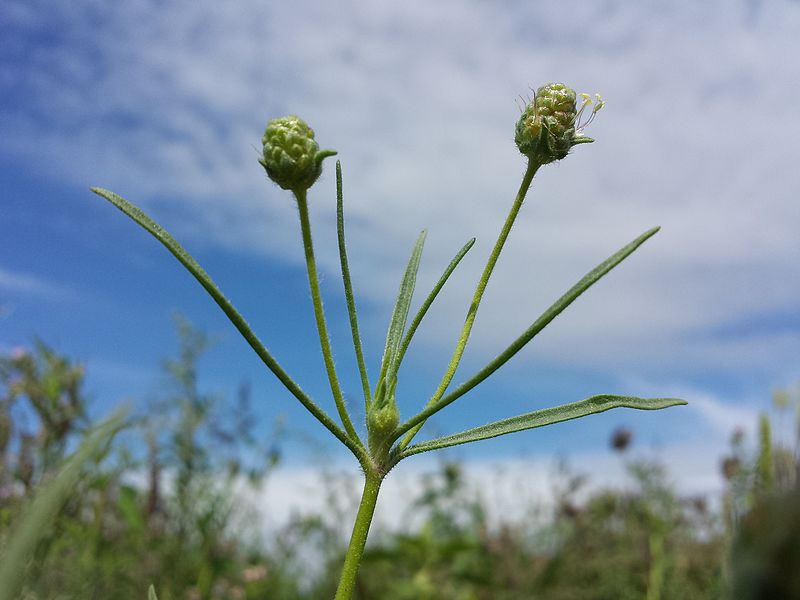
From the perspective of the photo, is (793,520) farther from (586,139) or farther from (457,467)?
(457,467)

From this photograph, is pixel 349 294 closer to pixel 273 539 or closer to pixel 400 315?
pixel 400 315

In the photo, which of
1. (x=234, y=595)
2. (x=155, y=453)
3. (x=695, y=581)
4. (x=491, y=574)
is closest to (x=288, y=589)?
(x=234, y=595)

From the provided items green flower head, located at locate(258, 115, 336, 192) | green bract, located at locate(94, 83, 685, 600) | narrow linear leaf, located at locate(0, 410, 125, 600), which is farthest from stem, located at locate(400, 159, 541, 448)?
narrow linear leaf, located at locate(0, 410, 125, 600)

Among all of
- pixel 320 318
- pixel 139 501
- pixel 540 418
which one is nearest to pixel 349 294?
pixel 320 318

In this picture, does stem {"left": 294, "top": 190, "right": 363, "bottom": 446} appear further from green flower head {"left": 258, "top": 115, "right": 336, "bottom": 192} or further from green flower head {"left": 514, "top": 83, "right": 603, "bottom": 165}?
green flower head {"left": 514, "top": 83, "right": 603, "bottom": 165}

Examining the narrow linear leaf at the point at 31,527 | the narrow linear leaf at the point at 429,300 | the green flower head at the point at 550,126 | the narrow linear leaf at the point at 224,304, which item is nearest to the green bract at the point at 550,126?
the green flower head at the point at 550,126

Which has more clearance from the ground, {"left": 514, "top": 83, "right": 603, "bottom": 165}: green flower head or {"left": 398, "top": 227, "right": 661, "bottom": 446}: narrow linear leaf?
{"left": 514, "top": 83, "right": 603, "bottom": 165}: green flower head

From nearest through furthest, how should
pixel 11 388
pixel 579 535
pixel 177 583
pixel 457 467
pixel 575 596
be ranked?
pixel 11 388 → pixel 177 583 → pixel 575 596 → pixel 579 535 → pixel 457 467
